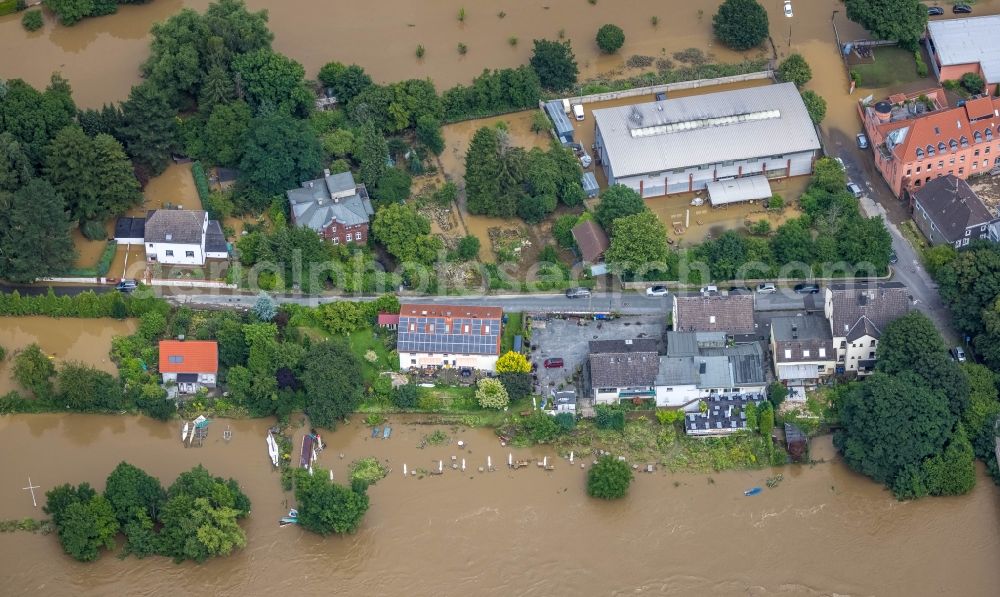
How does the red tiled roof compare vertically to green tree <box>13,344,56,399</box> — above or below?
above

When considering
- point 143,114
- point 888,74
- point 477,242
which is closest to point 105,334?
point 143,114

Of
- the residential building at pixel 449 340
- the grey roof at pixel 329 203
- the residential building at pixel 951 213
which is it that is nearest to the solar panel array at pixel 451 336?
the residential building at pixel 449 340

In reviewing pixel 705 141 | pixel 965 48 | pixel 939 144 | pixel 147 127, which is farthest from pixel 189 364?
pixel 965 48

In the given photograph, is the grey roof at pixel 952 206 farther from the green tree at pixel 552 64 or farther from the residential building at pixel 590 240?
the green tree at pixel 552 64

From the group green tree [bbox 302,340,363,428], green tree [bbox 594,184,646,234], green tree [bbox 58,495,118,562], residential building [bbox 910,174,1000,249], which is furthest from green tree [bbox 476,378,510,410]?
residential building [bbox 910,174,1000,249]

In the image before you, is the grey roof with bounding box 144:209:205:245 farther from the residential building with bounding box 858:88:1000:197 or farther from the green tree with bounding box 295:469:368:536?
the residential building with bounding box 858:88:1000:197

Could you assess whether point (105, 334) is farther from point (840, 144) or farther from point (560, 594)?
point (840, 144)
